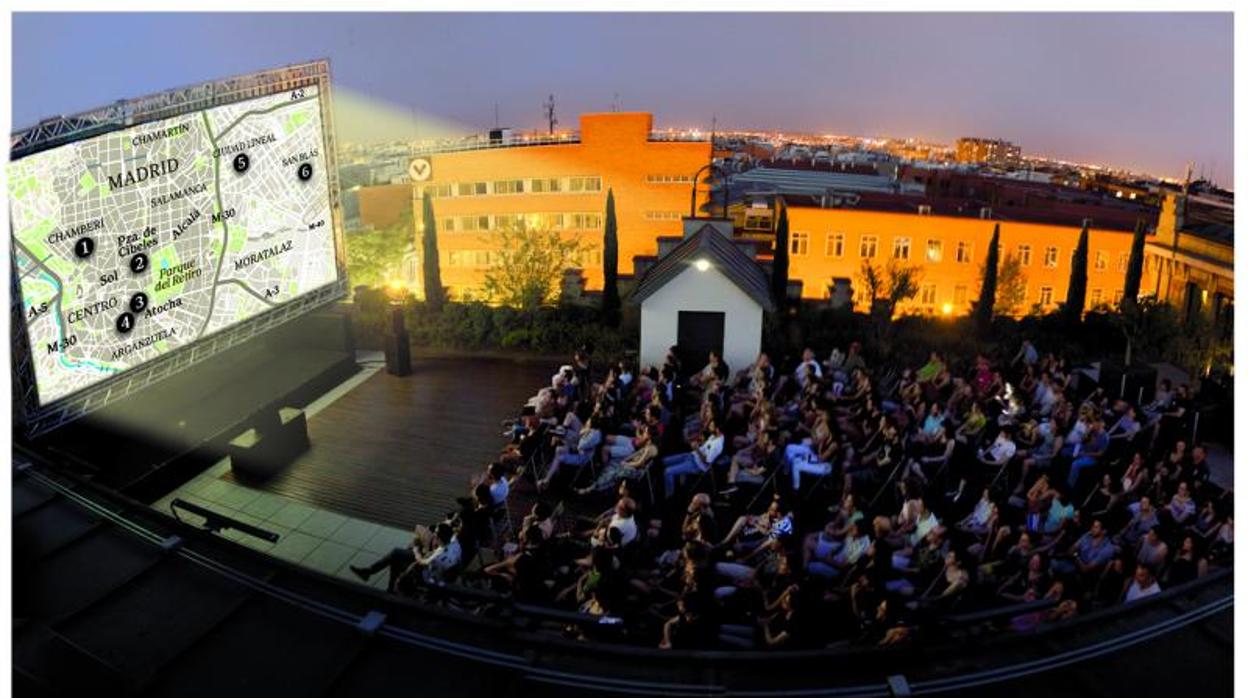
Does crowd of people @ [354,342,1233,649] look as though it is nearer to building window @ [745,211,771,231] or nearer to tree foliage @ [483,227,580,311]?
tree foliage @ [483,227,580,311]

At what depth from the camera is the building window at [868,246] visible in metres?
42.1

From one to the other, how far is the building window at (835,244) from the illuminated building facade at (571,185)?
8.82 meters

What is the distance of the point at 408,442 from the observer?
13195 millimetres

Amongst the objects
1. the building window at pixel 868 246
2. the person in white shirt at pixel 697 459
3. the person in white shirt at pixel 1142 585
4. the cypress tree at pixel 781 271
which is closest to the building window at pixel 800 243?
the building window at pixel 868 246

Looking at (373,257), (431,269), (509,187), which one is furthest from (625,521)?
(509,187)

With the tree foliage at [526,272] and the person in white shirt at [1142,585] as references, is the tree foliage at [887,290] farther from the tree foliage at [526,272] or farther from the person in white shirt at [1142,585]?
the person in white shirt at [1142,585]

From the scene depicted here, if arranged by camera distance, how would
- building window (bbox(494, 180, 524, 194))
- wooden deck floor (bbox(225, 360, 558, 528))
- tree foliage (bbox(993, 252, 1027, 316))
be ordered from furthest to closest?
1. building window (bbox(494, 180, 524, 194))
2. tree foliage (bbox(993, 252, 1027, 316))
3. wooden deck floor (bbox(225, 360, 558, 528))

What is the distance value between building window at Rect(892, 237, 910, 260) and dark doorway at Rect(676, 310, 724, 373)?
29.3 metres

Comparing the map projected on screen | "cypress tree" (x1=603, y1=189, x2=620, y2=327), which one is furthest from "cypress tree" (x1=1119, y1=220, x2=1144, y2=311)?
the map projected on screen

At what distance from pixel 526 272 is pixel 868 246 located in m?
26.1

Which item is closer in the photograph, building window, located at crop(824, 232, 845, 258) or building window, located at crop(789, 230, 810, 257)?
building window, located at crop(824, 232, 845, 258)

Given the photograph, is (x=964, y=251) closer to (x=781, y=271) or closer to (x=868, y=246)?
(x=868, y=246)

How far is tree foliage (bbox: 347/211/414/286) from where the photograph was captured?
1066 inches

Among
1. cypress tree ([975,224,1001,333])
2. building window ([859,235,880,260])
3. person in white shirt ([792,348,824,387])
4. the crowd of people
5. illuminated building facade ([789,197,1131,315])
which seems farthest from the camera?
building window ([859,235,880,260])
